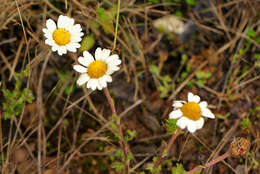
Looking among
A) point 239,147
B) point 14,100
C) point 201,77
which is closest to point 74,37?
point 14,100

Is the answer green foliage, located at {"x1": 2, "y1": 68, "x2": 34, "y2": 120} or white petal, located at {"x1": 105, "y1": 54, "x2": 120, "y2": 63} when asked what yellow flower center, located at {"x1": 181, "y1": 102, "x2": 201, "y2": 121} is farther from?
green foliage, located at {"x1": 2, "y1": 68, "x2": 34, "y2": 120}

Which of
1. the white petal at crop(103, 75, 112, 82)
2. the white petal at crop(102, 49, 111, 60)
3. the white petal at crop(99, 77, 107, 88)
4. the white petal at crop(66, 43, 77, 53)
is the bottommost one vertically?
the white petal at crop(99, 77, 107, 88)

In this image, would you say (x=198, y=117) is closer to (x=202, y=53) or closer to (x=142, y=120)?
(x=142, y=120)

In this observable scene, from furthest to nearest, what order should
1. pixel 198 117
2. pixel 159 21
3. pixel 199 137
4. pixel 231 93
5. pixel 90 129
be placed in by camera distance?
pixel 159 21, pixel 231 93, pixel 90 129, pixel 199 137, pixel 198 117

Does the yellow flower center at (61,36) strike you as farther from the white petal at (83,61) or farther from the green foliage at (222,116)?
the green foliage at (222,116)

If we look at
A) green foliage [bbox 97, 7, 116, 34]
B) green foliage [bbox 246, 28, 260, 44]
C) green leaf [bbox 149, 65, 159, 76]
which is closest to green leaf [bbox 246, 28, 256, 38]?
green foliage [bbox 246, 28, 260, 44]

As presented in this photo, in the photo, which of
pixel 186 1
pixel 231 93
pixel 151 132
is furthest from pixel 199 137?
pixel 186 1

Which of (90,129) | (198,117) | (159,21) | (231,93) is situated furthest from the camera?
(159,21)
